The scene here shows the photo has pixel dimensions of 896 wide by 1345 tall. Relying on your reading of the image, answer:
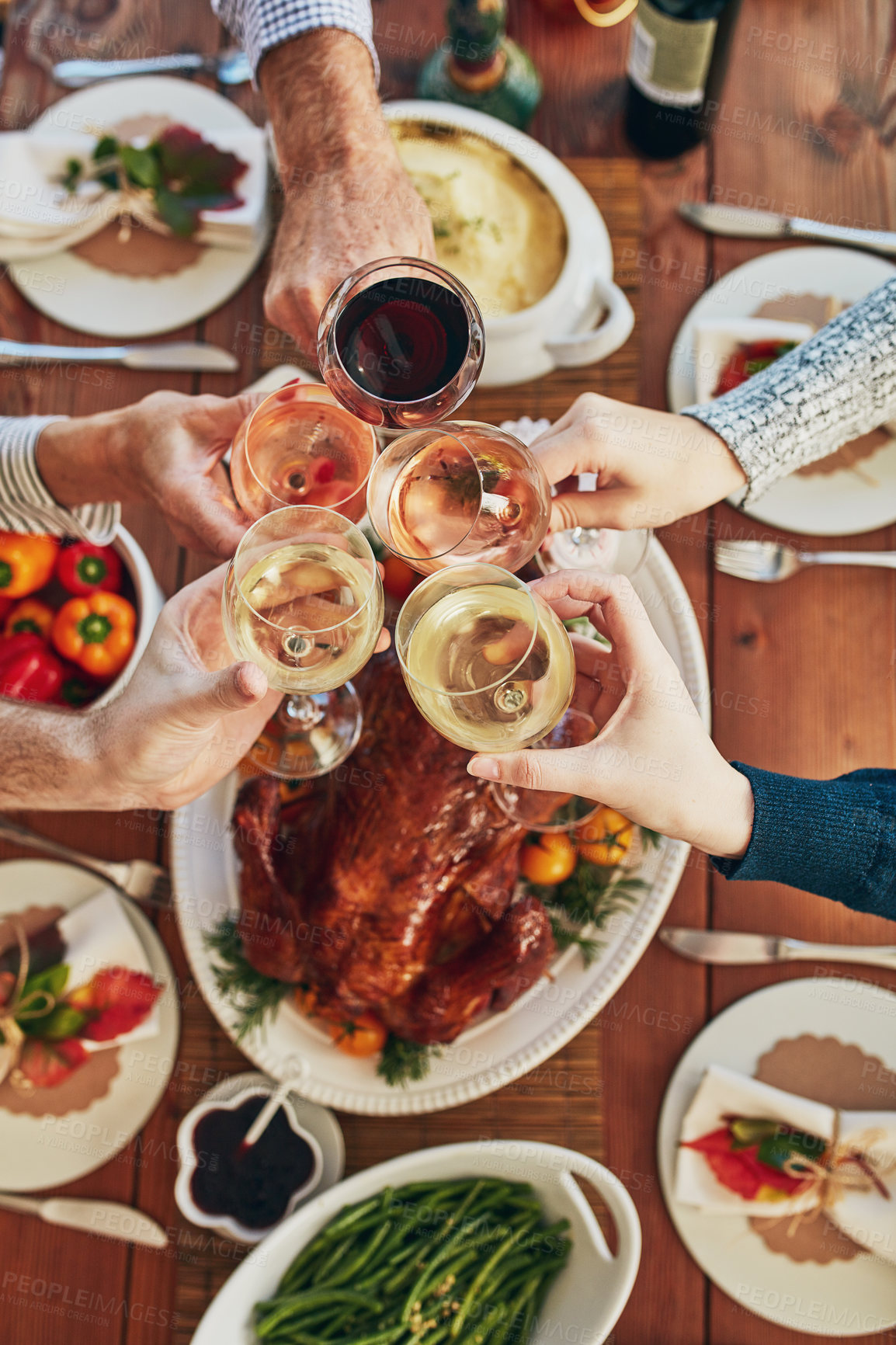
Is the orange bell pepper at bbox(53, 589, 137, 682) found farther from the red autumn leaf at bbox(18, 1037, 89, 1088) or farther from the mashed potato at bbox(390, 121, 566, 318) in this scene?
the mashed potato at bbox(390, 121, 566, 318)

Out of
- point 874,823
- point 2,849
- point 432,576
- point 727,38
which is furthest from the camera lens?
point 2,849

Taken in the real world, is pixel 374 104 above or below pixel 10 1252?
above

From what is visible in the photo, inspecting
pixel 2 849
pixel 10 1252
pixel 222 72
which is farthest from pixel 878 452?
pixel 10 1252

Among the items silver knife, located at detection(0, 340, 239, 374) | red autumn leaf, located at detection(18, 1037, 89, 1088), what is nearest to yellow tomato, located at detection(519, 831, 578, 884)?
red autumn leaf, located at detection(18, 1037, 89, 1088)

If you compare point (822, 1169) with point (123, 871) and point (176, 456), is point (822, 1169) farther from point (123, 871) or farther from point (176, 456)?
point (176, 456)

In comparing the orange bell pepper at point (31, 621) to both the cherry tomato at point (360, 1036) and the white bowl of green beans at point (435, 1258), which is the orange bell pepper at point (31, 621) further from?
the white bowl of green beans at point (435, 1258)

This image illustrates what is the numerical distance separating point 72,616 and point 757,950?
1.34 metres

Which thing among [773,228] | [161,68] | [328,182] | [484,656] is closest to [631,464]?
[484,656]

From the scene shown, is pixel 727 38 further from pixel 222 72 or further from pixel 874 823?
pixel 874 823

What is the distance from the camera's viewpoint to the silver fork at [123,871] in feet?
5.92

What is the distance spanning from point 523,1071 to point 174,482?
1.08m

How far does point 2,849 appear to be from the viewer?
1.89 meters

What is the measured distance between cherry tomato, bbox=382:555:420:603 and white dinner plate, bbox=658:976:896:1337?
3.05ft

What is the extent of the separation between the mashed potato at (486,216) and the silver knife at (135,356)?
1.58 feet
